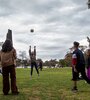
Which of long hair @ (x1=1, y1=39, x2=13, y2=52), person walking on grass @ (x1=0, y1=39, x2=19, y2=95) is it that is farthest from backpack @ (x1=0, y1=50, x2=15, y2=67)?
long hair @ (x1=1, y1=39, x2=13, y2=52)

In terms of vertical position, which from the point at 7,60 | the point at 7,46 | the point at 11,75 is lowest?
the point at 11,75

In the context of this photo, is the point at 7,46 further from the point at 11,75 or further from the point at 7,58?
the point at 11,75

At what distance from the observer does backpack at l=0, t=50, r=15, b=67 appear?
14.6m

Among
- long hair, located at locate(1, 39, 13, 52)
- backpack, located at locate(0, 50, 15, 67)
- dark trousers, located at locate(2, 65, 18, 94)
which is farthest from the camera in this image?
dark trousers, located at locate(2, 65, 18, 94)

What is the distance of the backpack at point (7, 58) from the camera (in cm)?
1462

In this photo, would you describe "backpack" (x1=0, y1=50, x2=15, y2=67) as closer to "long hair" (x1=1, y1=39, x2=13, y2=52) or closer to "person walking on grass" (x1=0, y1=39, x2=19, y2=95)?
"person walking on grass" (x1=0, y1=39, x2=19, y2=95)

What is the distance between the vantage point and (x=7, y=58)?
48.1 ft

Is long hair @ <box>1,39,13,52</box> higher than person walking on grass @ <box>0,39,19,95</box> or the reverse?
higher

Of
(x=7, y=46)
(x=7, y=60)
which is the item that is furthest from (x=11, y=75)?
(x=7, y=46)

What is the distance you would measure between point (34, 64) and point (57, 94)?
12.0m

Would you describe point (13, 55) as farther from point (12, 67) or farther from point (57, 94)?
point (57, 94)

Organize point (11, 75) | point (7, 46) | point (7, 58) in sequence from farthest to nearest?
point (11, 75)
point (7, 58)
point (7, 46)

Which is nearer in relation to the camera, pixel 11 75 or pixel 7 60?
pixel 7 60

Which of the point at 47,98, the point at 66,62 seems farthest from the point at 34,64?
the point at 66,62
